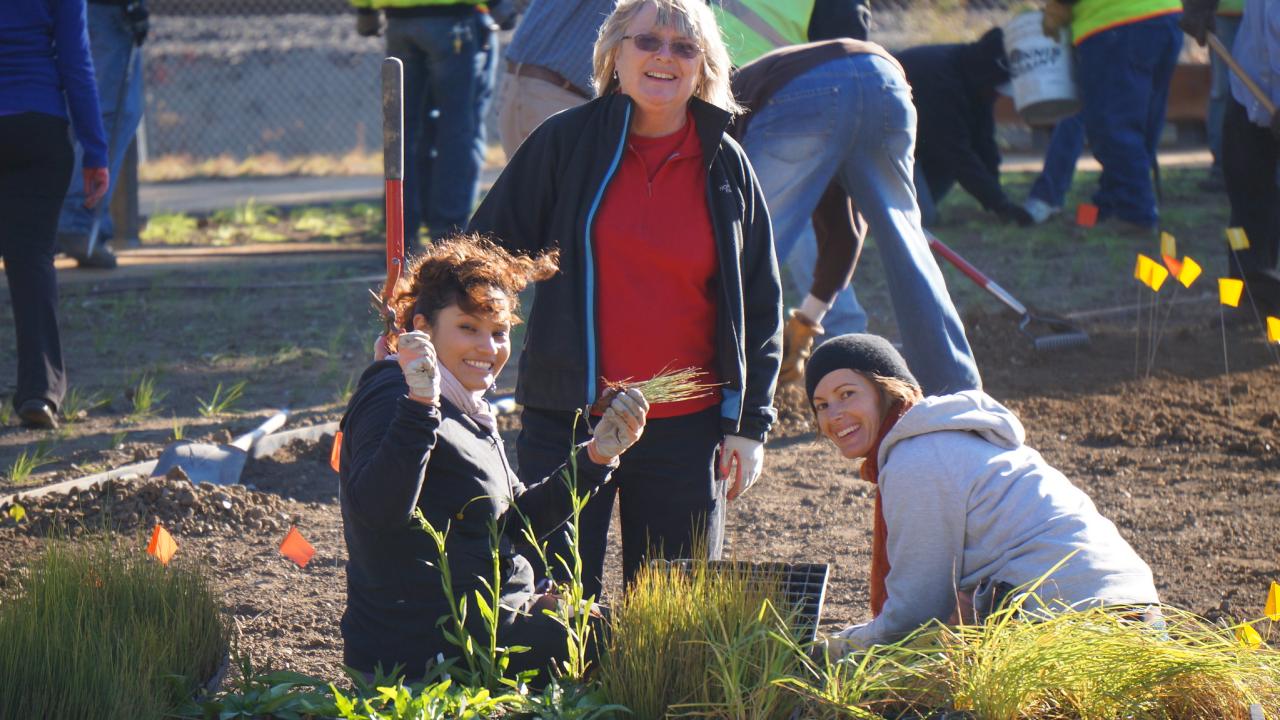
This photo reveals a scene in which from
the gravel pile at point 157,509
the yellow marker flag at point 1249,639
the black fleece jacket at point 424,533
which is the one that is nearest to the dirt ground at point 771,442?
the gravel pile at point 157,509

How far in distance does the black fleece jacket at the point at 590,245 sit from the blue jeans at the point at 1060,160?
7.29m

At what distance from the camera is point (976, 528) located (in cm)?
294

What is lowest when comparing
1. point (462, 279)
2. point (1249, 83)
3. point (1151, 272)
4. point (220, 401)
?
point (220, 401)

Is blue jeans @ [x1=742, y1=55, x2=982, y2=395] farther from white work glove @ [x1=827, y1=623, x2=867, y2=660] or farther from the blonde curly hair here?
white work glove @ [x1=827, y1=623, x2=867, y2=660]

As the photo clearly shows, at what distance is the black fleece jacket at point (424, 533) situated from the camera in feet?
9.23

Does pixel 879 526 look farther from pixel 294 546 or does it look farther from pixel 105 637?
pixel 105 637

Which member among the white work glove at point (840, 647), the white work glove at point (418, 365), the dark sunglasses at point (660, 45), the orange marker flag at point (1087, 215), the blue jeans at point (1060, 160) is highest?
the dark sunglasses at point (660, 45)

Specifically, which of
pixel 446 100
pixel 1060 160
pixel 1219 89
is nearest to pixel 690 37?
pixel 446 100

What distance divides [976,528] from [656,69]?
1.26 metres

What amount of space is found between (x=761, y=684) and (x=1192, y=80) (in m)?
14.4

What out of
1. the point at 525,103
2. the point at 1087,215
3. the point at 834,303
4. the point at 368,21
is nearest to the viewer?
the point at 525,103

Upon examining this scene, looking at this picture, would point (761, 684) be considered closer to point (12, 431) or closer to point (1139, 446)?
point (1139, 446)

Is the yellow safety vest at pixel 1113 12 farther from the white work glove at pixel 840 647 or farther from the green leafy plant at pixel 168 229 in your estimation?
the white work glove at pixel 840 647

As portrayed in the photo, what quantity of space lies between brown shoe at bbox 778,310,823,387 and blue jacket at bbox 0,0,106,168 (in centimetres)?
268
